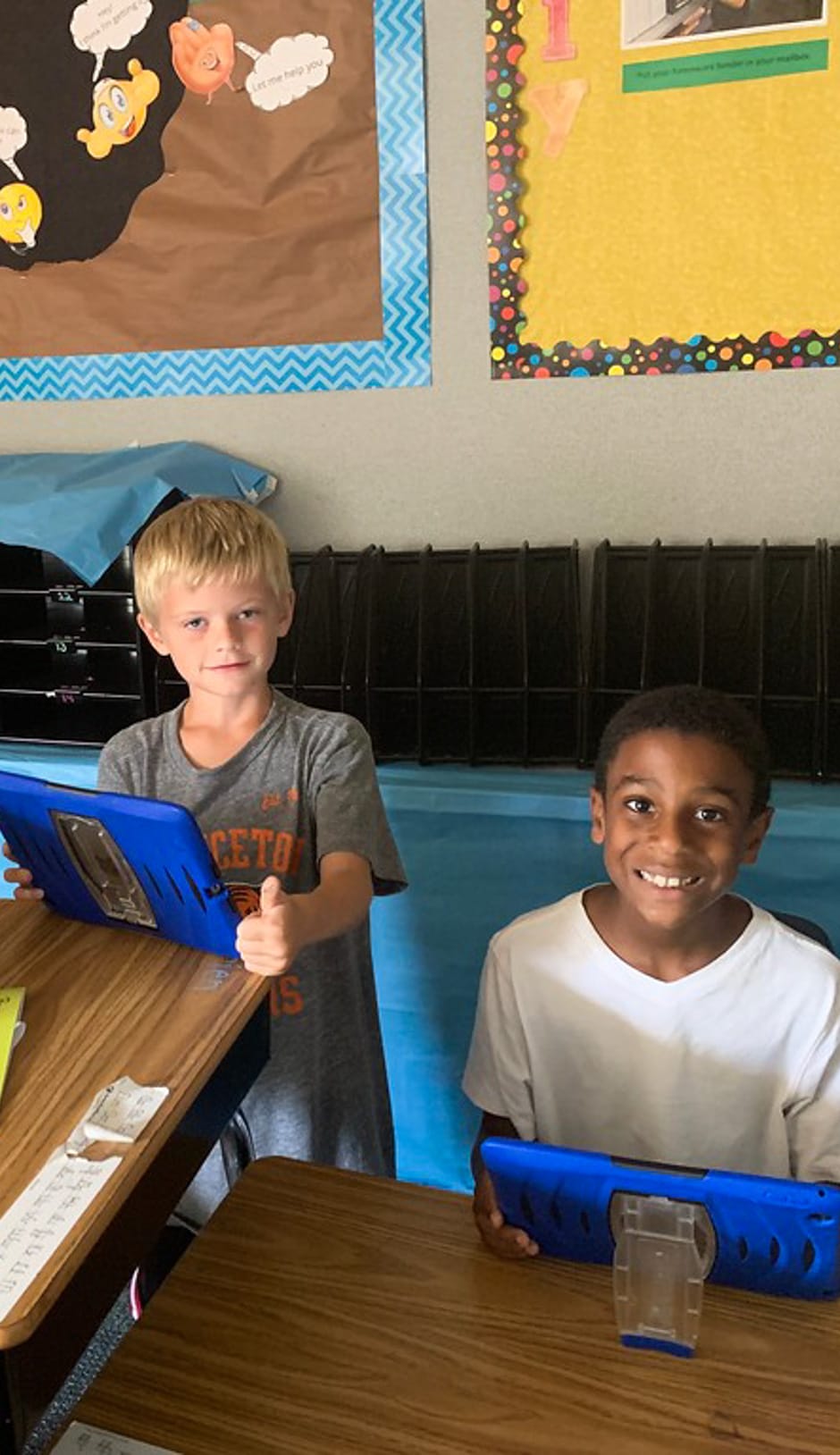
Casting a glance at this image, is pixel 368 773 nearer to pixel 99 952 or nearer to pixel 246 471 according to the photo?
pixel 99 952

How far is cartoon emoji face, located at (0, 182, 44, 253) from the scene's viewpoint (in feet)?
6.81

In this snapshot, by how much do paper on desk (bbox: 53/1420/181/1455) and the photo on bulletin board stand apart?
5.16 ft

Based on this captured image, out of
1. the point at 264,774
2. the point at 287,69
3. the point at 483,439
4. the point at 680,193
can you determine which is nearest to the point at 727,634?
the point at 483,439

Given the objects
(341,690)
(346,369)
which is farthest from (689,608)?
(346,369)

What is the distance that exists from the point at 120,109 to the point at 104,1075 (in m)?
1.78

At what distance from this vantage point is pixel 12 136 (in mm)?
2064

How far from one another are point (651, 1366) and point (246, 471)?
5.23 ft

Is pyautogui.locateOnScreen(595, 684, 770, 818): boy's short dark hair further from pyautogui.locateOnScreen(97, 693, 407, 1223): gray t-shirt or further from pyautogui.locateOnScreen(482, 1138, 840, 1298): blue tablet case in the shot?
pyautogui.locateOnScreen(482, 1138, 840, 1298): blue tablet case

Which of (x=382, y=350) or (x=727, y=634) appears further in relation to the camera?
(x=382, y=350)

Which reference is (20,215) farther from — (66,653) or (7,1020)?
(7,1020)

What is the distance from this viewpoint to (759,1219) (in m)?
0.68

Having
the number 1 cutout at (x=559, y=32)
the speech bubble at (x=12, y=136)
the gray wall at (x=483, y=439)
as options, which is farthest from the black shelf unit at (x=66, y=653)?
the number 1 cutout at (x=559, y=32)

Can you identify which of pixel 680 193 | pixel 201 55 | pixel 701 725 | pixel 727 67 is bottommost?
pixel 701 725

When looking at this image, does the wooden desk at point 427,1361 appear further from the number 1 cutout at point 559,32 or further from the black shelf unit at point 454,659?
the number 1 cutout at point 559,32
